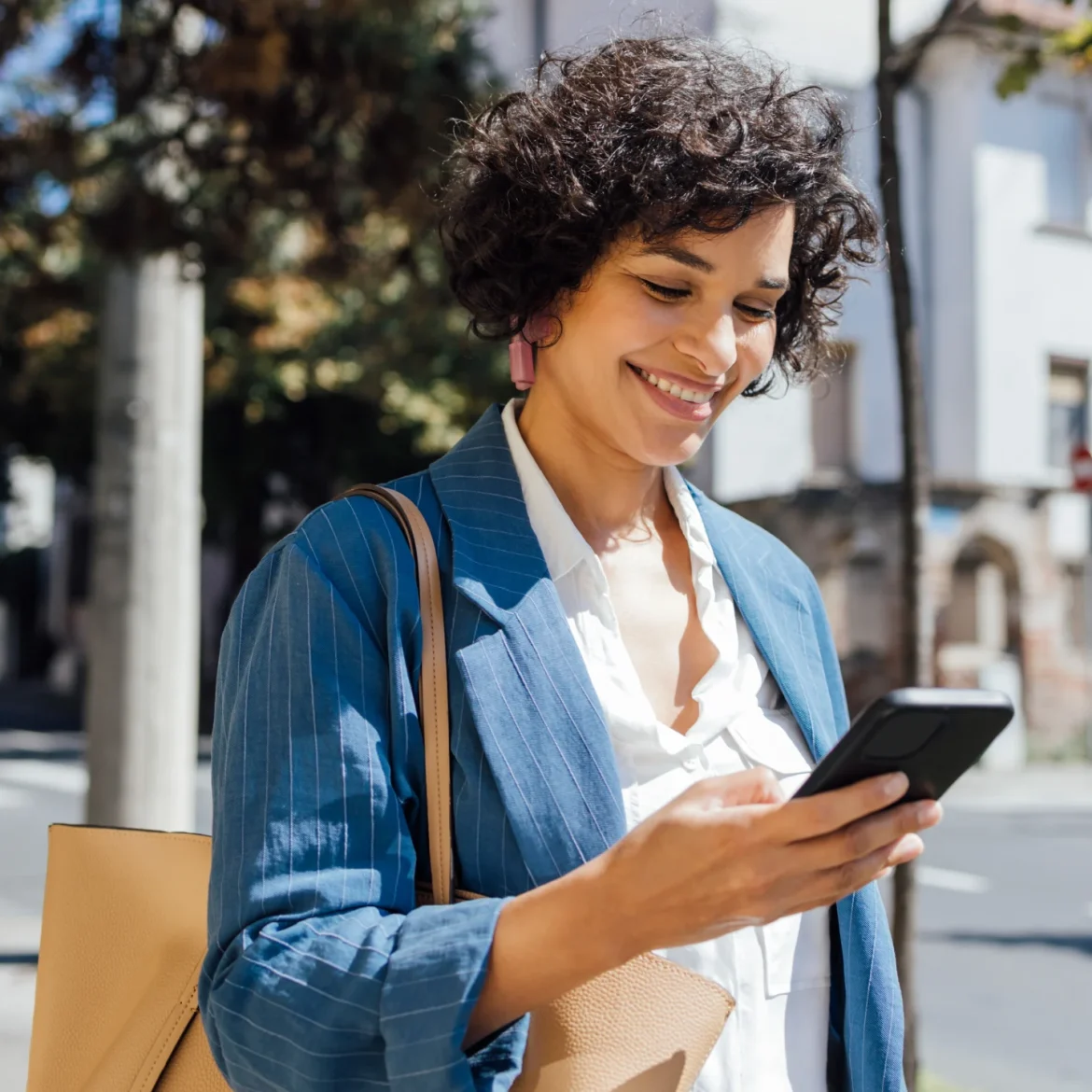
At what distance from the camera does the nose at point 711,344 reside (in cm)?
159

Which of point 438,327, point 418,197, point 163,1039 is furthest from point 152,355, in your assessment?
point 438,327

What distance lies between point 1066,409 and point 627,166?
1889 cm

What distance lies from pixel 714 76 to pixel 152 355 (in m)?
4.32

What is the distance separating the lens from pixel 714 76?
1.71 metres

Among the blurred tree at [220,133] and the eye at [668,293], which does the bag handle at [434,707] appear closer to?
the eye at [668,293]

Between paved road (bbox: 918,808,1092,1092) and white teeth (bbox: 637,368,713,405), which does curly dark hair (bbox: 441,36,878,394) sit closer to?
white teeth (bbox: 637,368,713,405)

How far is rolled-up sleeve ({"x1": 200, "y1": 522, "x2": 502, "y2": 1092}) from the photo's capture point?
1.26 m

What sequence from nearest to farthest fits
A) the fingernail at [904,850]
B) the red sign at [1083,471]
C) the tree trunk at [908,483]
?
the fingernail at [904,850] → the tree trunk at [908,483] → the red sign at [1083,471]

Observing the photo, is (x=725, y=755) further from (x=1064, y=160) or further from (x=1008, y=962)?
(x=1064, y=160)

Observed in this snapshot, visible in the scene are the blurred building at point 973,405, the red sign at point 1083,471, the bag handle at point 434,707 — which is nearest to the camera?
the bag handle at point 434,707

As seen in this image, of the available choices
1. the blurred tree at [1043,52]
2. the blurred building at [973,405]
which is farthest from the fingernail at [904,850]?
the blurred building at [973,405]

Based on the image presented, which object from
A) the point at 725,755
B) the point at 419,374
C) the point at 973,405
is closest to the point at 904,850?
the point at 725,755

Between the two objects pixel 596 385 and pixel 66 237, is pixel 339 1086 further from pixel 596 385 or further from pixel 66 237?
pixel 66 237

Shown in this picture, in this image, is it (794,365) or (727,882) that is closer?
(727,882)
